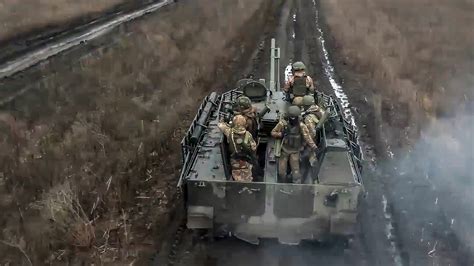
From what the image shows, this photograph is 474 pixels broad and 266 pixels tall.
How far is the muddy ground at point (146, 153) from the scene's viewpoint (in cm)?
886

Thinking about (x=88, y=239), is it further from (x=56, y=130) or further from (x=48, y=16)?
(x=48, y=16)

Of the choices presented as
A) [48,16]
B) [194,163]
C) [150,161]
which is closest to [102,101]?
[150,161]

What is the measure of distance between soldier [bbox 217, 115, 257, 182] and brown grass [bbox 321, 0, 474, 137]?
22.3ft

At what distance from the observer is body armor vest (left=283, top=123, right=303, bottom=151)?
28.7 ft

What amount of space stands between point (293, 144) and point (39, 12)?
24735 mm

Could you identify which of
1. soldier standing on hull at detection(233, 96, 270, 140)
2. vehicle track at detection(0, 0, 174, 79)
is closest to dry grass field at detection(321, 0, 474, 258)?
soldier standing on hull at detection(233, 96, 270, 140)

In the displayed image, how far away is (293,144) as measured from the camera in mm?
8797

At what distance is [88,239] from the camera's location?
29.1 ft

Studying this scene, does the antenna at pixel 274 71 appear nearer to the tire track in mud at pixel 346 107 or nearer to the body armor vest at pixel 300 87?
the body armor vest at pixel 300 87

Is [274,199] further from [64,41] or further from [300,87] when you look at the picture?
[64,41]

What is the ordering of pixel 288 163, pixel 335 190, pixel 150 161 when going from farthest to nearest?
pixel 150 161 < pixel 288 163 < pixel 335 190

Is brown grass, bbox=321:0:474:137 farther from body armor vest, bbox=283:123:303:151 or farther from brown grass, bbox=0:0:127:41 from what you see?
brown grass, bbox=0:0:127:41

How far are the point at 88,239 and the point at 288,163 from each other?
3.50 m

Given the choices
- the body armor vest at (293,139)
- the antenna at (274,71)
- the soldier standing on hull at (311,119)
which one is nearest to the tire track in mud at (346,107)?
the soldier standing on hull at (311,119)
